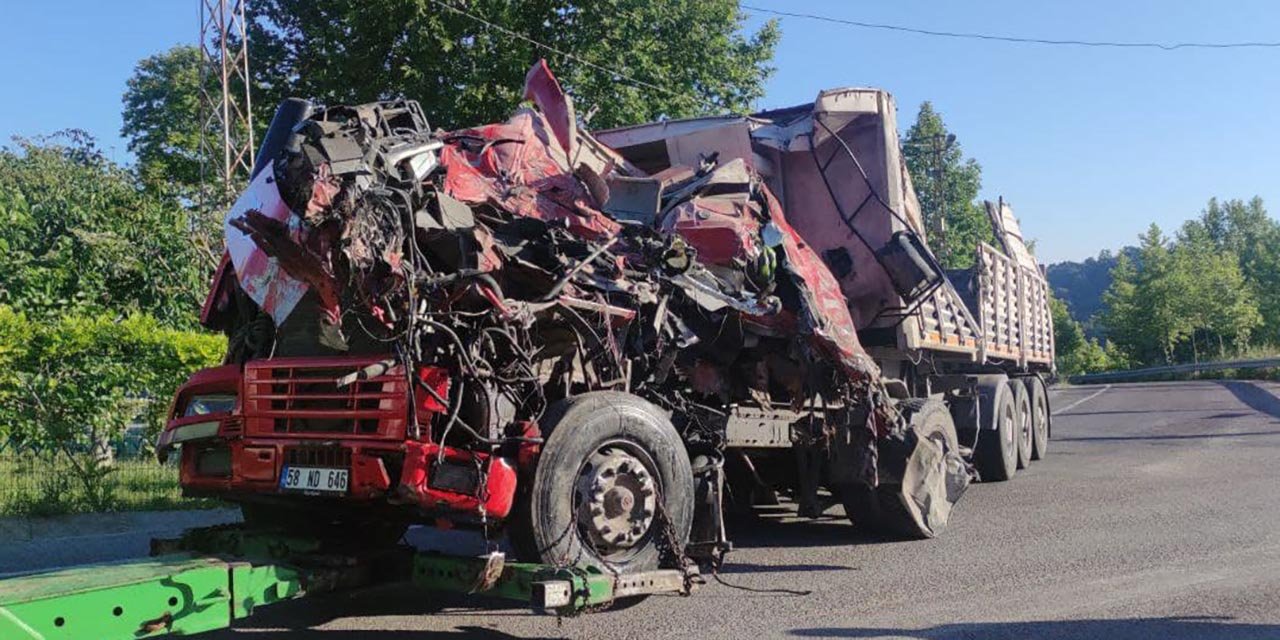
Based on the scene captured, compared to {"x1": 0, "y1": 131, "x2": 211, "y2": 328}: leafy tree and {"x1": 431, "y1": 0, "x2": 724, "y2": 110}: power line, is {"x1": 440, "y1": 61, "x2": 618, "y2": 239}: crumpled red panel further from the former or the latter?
{"x1": 431, "y1": 0, "x2": 724, "y2": 110}: power line

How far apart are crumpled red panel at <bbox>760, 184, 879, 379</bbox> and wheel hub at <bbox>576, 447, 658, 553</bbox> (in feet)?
6.34

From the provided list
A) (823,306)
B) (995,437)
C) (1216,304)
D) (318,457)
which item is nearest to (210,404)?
(318,457)

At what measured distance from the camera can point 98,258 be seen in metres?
12.9

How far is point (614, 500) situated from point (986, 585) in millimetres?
2748

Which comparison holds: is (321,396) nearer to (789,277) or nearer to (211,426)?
(211,426)

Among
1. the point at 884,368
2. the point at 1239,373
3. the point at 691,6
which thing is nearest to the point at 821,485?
the point at 884,368

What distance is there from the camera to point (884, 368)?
28.8 ft

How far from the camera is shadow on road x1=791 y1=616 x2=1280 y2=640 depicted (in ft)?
Answer: 16.7

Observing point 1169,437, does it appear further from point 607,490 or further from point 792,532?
point 607,490

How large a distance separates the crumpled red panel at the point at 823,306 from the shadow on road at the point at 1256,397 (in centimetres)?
1795

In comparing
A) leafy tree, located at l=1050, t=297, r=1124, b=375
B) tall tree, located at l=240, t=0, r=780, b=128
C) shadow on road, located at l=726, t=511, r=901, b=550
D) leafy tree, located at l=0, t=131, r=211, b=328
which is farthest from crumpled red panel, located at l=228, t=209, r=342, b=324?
leafy tree, located at l=1050, t=297, r=1124, b=375

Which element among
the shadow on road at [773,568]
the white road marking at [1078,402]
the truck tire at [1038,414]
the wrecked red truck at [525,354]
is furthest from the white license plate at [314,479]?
the white road marking at [1078,402]

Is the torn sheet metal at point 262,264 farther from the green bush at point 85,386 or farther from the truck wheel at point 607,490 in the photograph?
the green bush at point 85,386

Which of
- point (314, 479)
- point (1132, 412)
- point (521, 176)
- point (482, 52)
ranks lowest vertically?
point (1132, 412)
